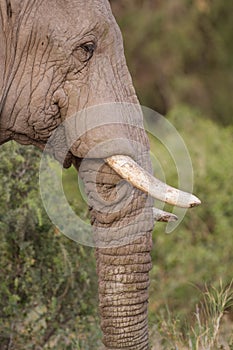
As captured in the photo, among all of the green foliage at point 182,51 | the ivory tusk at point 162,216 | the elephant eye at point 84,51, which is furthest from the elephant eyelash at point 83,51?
the green foliage at point 182,51

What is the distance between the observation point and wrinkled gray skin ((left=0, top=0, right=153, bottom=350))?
4.01 m

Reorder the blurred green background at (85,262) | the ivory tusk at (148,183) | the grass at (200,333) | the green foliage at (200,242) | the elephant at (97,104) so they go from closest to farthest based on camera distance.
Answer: the ivory tusk at (148,183)
the elephant at (97,104)
the grass at (200,333)
the blurred green background at (85,262)
the green foliage at (200,242)

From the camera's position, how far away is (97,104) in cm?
403

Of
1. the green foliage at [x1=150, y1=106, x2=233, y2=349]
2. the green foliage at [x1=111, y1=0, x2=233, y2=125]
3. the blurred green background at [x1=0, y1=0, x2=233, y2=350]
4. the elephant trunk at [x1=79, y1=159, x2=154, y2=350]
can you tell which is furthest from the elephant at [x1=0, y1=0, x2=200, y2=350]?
the green foliage at [x1=111, y1=0, x2=233, y2=125]

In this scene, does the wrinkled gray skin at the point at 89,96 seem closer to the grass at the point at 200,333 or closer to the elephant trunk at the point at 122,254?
the elephant trunk at the point at 122,254

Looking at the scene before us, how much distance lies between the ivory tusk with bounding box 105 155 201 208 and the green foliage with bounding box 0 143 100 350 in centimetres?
147

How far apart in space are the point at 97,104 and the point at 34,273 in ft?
5.75

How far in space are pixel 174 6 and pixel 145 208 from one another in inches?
569

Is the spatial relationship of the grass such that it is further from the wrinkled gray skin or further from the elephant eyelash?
the elephant eyelash

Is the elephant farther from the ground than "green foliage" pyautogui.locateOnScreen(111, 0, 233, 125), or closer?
farther from the ground

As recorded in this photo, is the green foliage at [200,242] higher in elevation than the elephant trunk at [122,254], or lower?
lower

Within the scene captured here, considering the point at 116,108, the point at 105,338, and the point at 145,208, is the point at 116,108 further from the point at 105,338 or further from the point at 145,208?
the point at 105,338

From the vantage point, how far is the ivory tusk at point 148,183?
380 centimetres

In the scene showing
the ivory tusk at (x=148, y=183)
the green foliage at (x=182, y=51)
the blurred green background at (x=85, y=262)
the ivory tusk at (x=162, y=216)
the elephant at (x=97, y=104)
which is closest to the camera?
the ivory tusk at (x=148, y=183)
